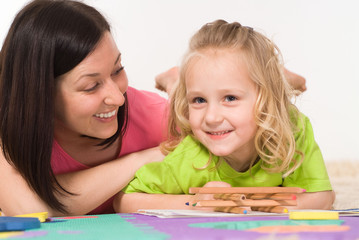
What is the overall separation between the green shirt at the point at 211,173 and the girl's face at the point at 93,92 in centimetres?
19

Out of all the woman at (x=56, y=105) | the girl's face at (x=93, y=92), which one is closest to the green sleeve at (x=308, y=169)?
the woman at (x=56, y=105)

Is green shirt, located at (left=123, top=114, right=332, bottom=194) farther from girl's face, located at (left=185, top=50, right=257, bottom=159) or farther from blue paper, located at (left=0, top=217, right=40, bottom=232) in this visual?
blue paper, located at (left=0, top=217, right=40, bottom=232)

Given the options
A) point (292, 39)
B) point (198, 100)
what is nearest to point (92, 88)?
point (198, 100)

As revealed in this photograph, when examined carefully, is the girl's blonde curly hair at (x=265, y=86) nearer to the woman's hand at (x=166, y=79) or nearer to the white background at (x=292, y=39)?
the woman's hand at (x=166, y=79)

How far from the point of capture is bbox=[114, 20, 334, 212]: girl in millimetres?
1379

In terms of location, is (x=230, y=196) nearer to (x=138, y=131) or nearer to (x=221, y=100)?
(x=221, y=100)

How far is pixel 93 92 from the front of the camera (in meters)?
1.42

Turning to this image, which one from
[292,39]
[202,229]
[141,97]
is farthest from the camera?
[292,39]

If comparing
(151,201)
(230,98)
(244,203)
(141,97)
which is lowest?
(151,201)

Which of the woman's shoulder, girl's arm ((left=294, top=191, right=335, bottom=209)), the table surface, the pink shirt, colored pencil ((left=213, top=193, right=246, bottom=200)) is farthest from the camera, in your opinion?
the woman's shoulder

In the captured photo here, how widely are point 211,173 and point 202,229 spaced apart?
59cm

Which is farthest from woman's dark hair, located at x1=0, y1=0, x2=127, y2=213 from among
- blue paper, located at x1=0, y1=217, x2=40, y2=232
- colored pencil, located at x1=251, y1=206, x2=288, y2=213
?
colored pencil, located at x1=251, y1=206, x2=288, y2=213


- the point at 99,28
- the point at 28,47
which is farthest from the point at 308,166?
the point at 28,47

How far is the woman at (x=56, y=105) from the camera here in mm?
1384
